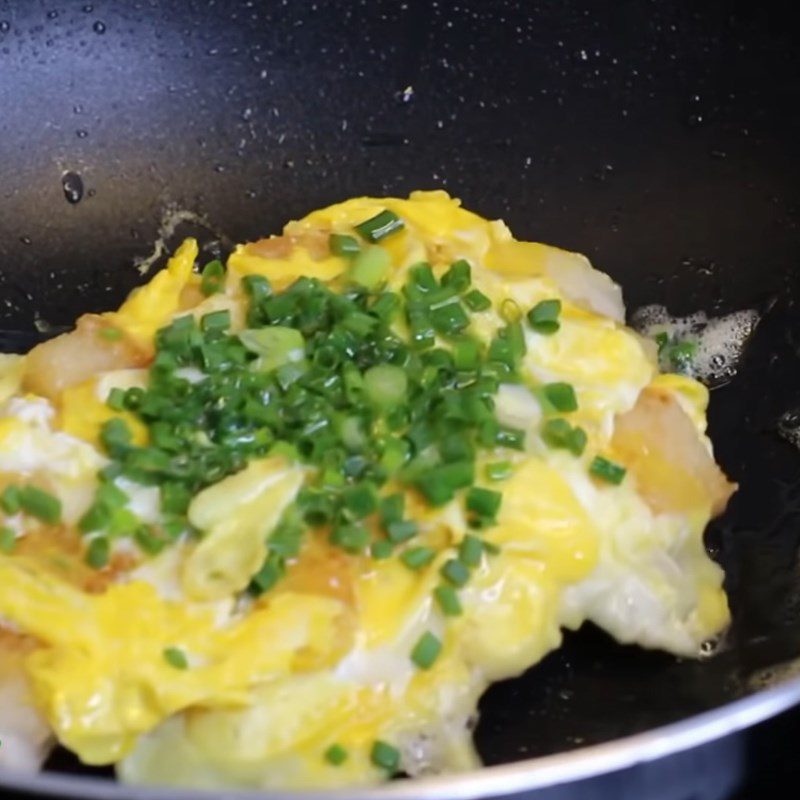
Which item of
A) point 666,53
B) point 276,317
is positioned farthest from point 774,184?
point 276,317

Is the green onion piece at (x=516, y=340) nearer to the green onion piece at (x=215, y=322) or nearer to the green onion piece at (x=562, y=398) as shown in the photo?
the green onion piece at (x=562, y=398)

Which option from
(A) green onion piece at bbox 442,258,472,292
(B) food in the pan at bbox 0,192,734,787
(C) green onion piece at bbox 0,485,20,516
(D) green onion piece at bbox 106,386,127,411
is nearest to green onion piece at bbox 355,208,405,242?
(B) food in the pan at bbox 0,192,734,787

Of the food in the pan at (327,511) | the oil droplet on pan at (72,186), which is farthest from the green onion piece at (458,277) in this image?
the oil droplet on pan at (72,186)

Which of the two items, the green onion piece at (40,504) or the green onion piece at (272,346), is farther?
the green onion piece at (272,346)

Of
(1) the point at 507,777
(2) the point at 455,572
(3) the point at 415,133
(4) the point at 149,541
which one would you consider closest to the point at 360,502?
(2) the point at 455,572

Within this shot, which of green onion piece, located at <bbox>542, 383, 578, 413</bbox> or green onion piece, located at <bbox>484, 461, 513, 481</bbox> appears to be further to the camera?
green onion piece, located at <bbox>542, 383, 578, 413</bbox>

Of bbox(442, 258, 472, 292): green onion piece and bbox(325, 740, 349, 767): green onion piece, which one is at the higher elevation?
bbox(442, 258, 472, 292): green onion piece

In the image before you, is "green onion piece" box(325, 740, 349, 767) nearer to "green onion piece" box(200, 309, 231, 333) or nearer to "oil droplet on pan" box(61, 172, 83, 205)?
"green onion piece" box(200, 309, 231, 333)
